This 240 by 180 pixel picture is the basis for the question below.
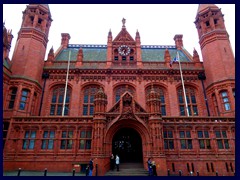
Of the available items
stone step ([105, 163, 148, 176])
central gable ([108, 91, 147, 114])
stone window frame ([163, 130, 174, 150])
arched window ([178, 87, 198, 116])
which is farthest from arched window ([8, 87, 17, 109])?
arched window ([178, 87, 198, 116])

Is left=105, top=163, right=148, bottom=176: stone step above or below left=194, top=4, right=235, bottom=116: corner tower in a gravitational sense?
below

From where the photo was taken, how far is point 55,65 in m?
31.8

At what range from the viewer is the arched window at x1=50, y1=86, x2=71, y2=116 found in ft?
93.7

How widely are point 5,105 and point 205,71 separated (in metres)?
30.8

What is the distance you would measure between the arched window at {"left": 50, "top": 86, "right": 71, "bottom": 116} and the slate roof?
24.7 ft

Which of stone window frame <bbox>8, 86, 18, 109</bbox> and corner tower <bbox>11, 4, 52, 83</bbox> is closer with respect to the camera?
stone window frame <bbox>8, 86, 18, 109</bbox>

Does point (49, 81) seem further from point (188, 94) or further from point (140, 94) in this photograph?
point (188, 94)

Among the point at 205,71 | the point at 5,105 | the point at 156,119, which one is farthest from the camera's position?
the point at 205,71

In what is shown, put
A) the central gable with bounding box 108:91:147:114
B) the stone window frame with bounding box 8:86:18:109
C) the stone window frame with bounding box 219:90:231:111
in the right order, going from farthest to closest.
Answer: the stone window frame with bounding box 219:90:231:111 < the stone window frame with bounding box 8:86:18:109 < the central gable with bounding box 108:91:147:114

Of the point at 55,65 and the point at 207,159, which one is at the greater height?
the point at 55,65

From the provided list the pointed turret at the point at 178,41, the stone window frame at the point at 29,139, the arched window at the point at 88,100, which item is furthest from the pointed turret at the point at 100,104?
the pointed turret at the point at 178,41

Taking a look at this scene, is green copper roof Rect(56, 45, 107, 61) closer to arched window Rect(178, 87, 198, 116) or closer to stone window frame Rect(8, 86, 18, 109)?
stone window frame Rect(8, 86, 18, 109)

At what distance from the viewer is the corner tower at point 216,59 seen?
88.3 feet

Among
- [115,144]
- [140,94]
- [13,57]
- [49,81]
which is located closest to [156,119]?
[115,144]
